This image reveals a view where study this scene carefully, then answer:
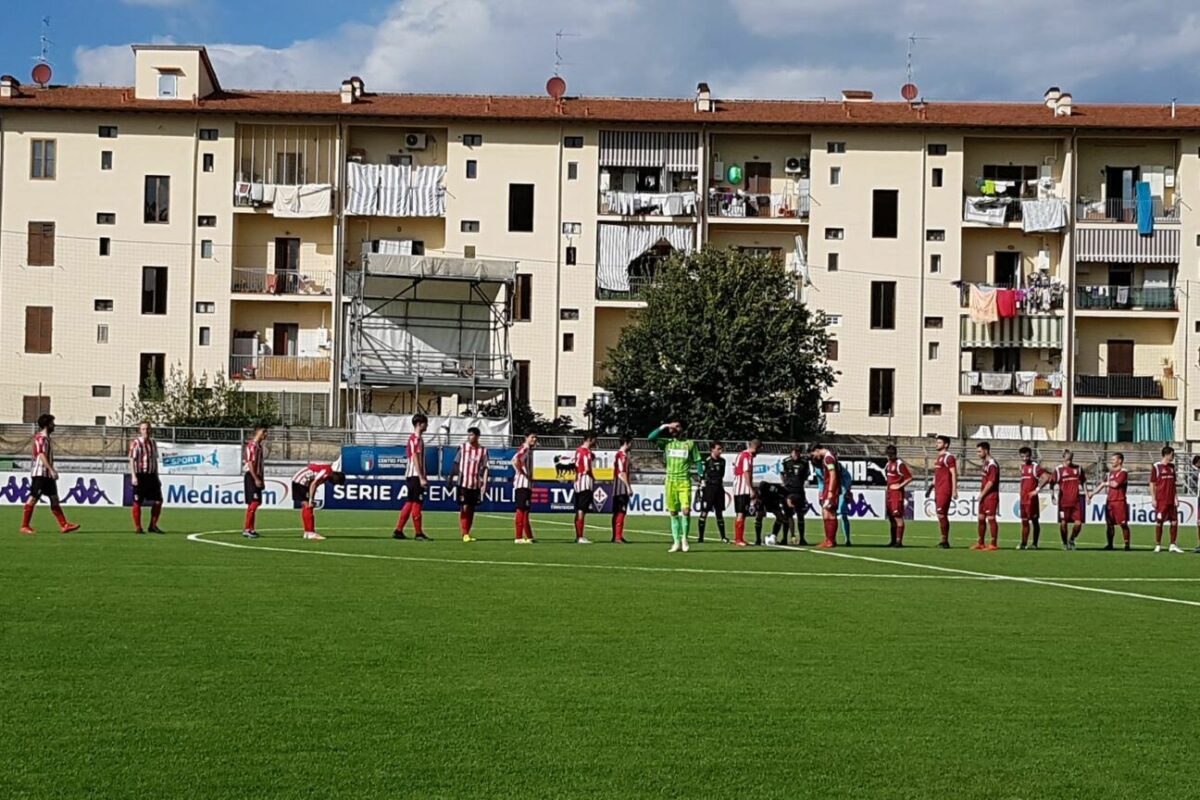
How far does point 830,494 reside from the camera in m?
28.3

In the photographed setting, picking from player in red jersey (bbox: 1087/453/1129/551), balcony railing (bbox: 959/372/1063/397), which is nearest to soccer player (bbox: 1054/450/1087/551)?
player in red jersey (bbox: 1087/453/1129/551)

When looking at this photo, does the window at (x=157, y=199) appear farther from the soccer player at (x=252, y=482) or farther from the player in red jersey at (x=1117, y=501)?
the player in red jersey at (x=1117, y=501)

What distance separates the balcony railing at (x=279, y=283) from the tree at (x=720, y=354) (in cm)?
1530

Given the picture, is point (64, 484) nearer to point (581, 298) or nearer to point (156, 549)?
point (156, 549)

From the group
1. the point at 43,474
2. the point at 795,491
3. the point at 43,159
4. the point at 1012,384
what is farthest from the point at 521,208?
the point at 43,474

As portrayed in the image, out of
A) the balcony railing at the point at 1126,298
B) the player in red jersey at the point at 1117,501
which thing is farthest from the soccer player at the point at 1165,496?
the balcony railing at the point at 1126,298

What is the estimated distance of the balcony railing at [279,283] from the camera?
2638 inches

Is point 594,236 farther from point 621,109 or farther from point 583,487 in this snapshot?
point 583,487

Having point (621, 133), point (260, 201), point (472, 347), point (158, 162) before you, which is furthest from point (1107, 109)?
point (158, 162)

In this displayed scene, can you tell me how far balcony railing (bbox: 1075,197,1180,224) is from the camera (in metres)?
67.6

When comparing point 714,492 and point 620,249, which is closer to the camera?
point 714,492

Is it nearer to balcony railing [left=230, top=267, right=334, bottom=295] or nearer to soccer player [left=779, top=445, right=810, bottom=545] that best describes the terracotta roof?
balcony railing [left=230, top=267, right=334, bottom=295]

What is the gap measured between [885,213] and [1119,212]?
1082 cm

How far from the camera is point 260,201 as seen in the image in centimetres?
6656
